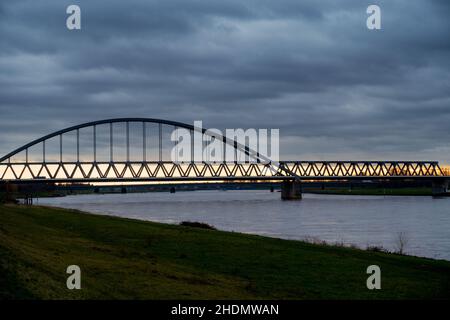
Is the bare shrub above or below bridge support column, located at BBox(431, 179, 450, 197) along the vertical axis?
below

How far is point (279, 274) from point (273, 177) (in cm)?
14556

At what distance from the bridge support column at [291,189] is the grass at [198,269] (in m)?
136

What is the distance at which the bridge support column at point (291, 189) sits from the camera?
560 feet

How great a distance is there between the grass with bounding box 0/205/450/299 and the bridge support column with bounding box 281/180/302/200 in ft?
445

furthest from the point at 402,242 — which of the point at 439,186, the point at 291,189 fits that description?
the point at 439,186

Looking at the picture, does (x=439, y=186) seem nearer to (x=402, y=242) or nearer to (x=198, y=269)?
(x=402, y=242)

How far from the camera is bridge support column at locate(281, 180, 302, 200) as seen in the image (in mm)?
170625

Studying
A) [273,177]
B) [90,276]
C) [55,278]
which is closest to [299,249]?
[90,276]

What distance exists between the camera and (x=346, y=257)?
29938 mm

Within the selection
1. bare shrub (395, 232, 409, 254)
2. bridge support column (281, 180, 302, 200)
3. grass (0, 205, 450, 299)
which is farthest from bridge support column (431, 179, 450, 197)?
grass (0, 205, 450, 299)

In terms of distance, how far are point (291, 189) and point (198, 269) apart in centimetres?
15161

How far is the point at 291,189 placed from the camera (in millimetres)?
174750

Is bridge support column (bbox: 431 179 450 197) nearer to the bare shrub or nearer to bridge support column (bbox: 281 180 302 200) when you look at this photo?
bridge support column (bbox: 281 180 302 200)
